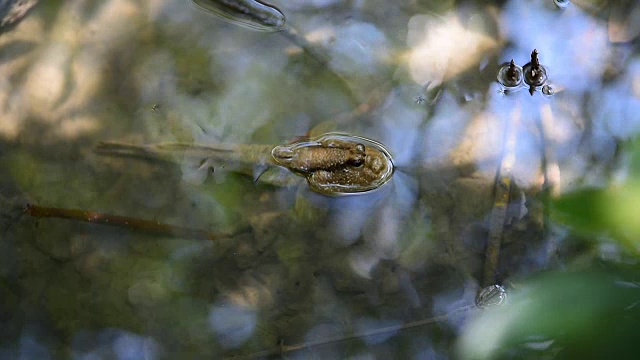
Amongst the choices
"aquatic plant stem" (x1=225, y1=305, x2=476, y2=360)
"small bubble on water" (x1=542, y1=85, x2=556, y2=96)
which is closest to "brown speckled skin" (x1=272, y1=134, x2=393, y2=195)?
"aquatic plant stem" (x1=225, y1=305, x2=476, y2=360)

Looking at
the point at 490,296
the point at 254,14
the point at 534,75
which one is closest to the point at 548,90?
the point at 534,75

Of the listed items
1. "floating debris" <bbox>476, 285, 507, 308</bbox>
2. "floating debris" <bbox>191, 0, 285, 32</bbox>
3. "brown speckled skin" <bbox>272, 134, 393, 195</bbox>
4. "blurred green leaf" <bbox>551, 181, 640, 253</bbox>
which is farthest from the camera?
"floating debris" <bbox>191, 0, 285, 32</bbox>

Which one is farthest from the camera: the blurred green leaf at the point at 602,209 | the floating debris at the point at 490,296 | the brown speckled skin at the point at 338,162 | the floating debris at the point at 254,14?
the floating debris at the point at 254,14

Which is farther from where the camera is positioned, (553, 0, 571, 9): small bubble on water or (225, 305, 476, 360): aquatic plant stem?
(553, 0, 571, 9): small bubble on water

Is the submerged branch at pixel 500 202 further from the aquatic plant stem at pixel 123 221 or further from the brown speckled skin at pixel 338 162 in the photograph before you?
the aquatic plant stem at pixel 123 221

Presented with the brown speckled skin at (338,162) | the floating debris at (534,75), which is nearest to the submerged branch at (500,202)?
the floating debris at (534,75)

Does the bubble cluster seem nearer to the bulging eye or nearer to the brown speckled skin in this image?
the brown speckled skin

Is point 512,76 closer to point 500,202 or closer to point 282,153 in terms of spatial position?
point 500,202

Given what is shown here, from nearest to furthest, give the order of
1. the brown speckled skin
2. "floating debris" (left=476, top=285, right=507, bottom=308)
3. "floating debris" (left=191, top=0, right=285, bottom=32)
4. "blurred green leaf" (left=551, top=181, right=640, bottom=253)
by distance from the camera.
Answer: "blurred green leaf" (left=551, top=181, right=640, bottom=253)
"floating debris" (left=476, top=285, right=507, bottom=308)
the brown speckled skin
"floating debris" (left=191, top=0, right=285, bottom=32)

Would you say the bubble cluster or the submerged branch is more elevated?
the bubble cluster

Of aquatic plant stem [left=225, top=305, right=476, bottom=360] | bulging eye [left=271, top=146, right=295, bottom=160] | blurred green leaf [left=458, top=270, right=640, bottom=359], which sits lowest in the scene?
aquatic plant stem [left=225, top=305, right=476, bottom=360]
